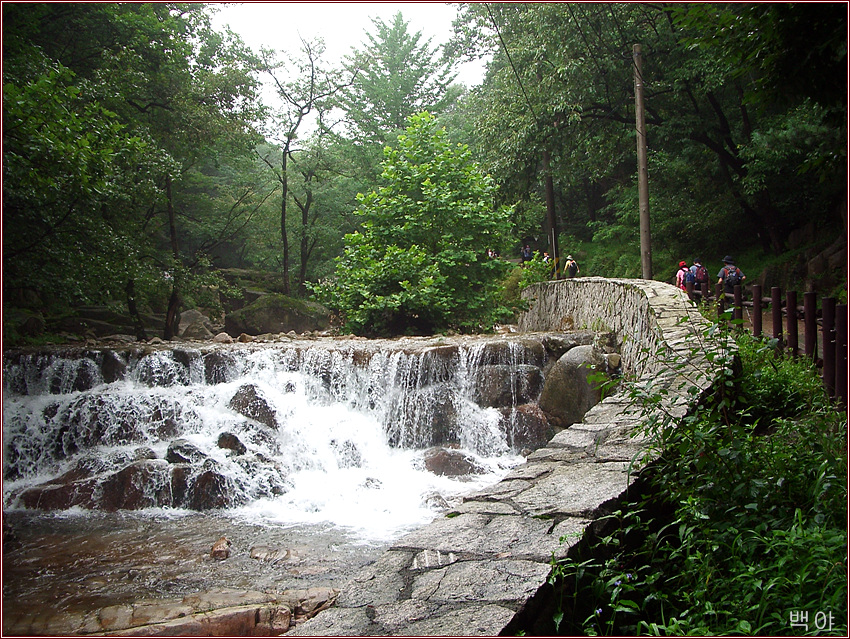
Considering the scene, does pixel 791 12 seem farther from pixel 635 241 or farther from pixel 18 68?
pixel 635 241

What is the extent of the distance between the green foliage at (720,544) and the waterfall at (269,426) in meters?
3.87

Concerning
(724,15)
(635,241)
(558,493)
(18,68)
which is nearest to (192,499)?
(18,68)

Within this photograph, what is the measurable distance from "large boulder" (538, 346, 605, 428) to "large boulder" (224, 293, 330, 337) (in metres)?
8.97

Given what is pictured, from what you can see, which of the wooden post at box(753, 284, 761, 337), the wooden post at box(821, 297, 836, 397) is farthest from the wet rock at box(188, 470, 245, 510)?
the wooden post at box(753, 284, 761, 337)

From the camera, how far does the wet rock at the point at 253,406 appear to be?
8.92 m

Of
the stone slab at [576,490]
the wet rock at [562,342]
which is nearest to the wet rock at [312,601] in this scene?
the stone slab at [576,490]

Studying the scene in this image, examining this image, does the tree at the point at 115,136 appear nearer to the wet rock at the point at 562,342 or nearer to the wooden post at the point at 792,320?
the wet rock at the point at 562,342

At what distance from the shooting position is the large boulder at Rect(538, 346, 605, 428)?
28.3 feet

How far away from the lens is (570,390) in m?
8.79

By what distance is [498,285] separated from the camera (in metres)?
14.2

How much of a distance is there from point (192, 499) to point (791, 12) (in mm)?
7246

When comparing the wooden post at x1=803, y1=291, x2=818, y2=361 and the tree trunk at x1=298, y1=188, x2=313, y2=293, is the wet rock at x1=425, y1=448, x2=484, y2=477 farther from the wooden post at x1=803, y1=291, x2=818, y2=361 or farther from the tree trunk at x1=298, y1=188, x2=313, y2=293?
the tree trunk at x1=298, y1=188, x2=313, y2=293

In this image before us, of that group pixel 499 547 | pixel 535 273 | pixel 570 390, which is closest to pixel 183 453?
pixel 570 390

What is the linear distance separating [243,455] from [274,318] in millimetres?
8607
